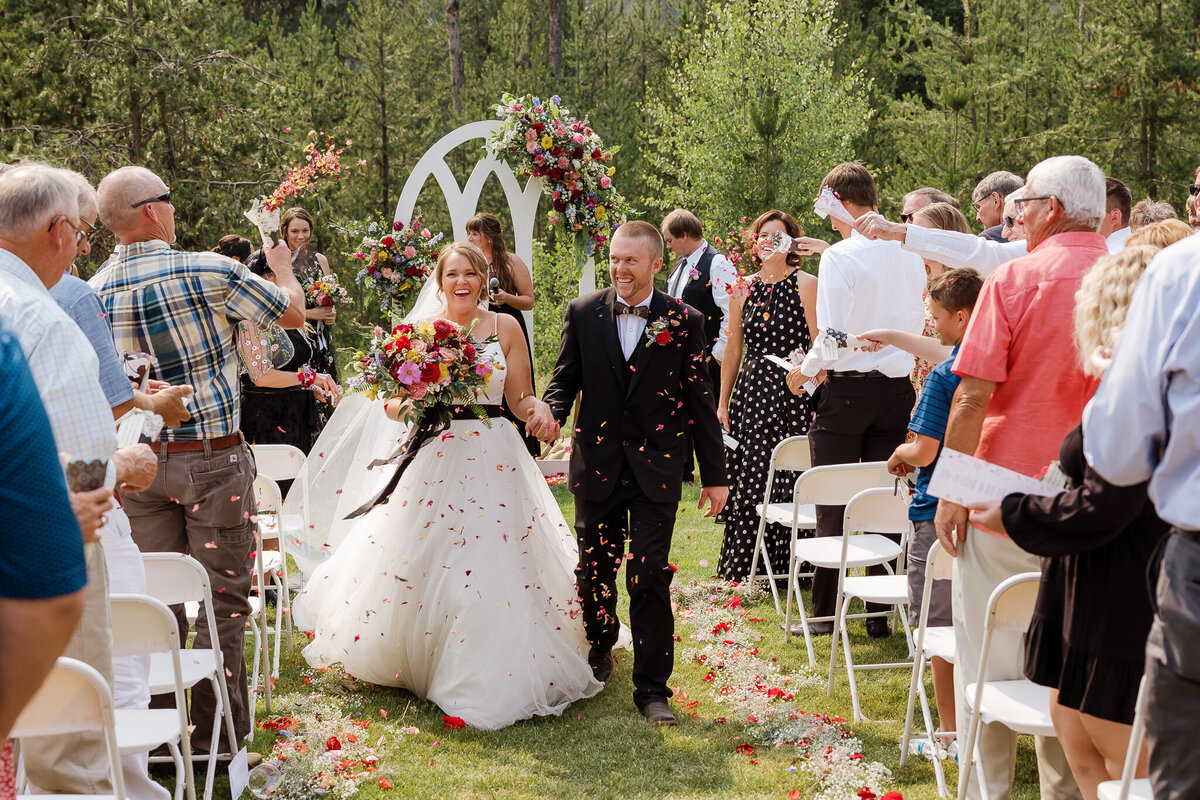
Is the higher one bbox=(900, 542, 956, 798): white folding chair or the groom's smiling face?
the groom's smiling face

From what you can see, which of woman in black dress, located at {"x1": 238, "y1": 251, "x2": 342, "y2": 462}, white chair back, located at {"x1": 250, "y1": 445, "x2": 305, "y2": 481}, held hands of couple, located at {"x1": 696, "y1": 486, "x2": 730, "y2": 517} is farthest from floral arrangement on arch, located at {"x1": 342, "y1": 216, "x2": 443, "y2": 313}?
held hands of couple, located at {"x1": 696, "y1": 486, "x2": 730, "y2": 517}

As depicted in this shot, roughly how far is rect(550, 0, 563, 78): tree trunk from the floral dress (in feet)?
60.9

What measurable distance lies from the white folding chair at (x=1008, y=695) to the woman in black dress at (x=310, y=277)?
18.1 ft

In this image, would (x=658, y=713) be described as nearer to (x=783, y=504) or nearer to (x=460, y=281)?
(x=783, y=504)

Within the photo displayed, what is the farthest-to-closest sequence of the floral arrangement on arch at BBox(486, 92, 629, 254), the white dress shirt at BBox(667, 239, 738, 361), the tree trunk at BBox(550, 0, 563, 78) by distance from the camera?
the tree trunk at BBox(550, 0, 563, 78)
the white dress shirt at BBox(667, 239, 738, 361)
the floral arrangement on arch at BBox(486, 92, 629, 254)

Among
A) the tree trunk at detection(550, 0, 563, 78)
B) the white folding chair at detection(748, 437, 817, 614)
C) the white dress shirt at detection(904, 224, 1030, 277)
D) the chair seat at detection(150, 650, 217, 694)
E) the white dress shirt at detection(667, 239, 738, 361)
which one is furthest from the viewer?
the tree trunk at detection(550, 0, 563, 78)

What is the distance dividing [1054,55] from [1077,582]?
62.3 feet

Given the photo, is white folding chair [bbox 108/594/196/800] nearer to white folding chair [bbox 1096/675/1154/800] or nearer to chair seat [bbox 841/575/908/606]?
white folding chair [bbox 1096/675/1154/800]

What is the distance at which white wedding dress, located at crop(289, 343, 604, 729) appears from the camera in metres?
4.86

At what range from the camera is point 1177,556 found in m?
2.14

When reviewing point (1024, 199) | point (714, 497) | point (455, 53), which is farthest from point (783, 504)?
point (455, 53)

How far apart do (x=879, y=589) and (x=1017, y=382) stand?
1.63m

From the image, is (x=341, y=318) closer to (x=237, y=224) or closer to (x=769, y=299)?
(x=237, y=224)

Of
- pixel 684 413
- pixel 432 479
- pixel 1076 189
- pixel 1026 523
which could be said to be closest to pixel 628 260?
pixel 684 413
